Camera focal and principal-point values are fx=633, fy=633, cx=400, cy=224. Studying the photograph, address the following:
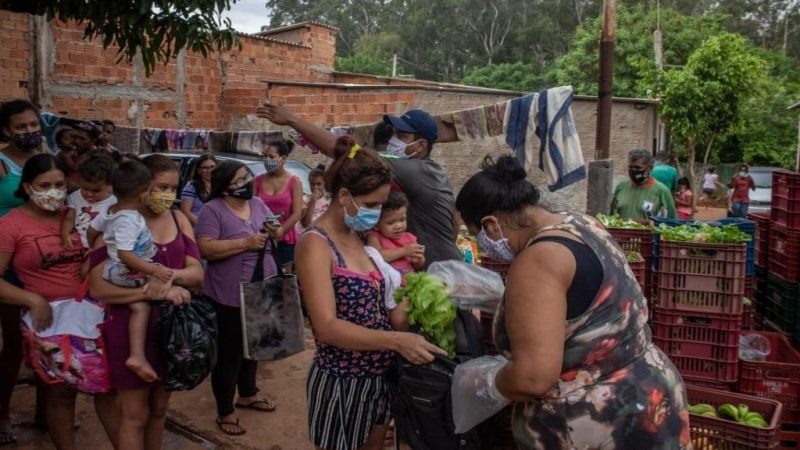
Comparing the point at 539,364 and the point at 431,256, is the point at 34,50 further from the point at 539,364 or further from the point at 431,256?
the point at 539,364

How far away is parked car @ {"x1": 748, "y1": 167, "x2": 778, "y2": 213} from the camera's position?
17609mm

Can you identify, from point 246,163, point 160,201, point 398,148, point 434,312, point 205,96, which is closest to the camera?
point 434,312

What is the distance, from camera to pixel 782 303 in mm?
4598

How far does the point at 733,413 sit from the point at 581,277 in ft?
5.91

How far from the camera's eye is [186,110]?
1459 centimetres

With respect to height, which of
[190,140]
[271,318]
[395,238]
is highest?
[190,140]

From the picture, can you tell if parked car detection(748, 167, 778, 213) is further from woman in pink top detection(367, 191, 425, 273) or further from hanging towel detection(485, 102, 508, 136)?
woman in pink top detection(367, 191, 425, 273)

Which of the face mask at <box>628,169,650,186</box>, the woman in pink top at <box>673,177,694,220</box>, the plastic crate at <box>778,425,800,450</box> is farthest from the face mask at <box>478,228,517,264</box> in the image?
the woman in pink top at <box>673,177,694,220</box>

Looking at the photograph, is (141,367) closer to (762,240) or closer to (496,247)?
(496,247)

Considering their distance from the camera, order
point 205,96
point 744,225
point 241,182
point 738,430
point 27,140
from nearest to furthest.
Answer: point 738,430 → point 27,140 → point 241,182 → point 744,225 → point 205,96

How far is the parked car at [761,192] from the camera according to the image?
17.6 m

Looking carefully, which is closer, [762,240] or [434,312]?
[434,312]

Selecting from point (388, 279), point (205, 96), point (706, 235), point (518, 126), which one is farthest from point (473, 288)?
point (205, 96)

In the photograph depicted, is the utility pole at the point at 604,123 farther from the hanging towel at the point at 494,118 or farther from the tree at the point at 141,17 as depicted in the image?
the tree at the point at 141,17
